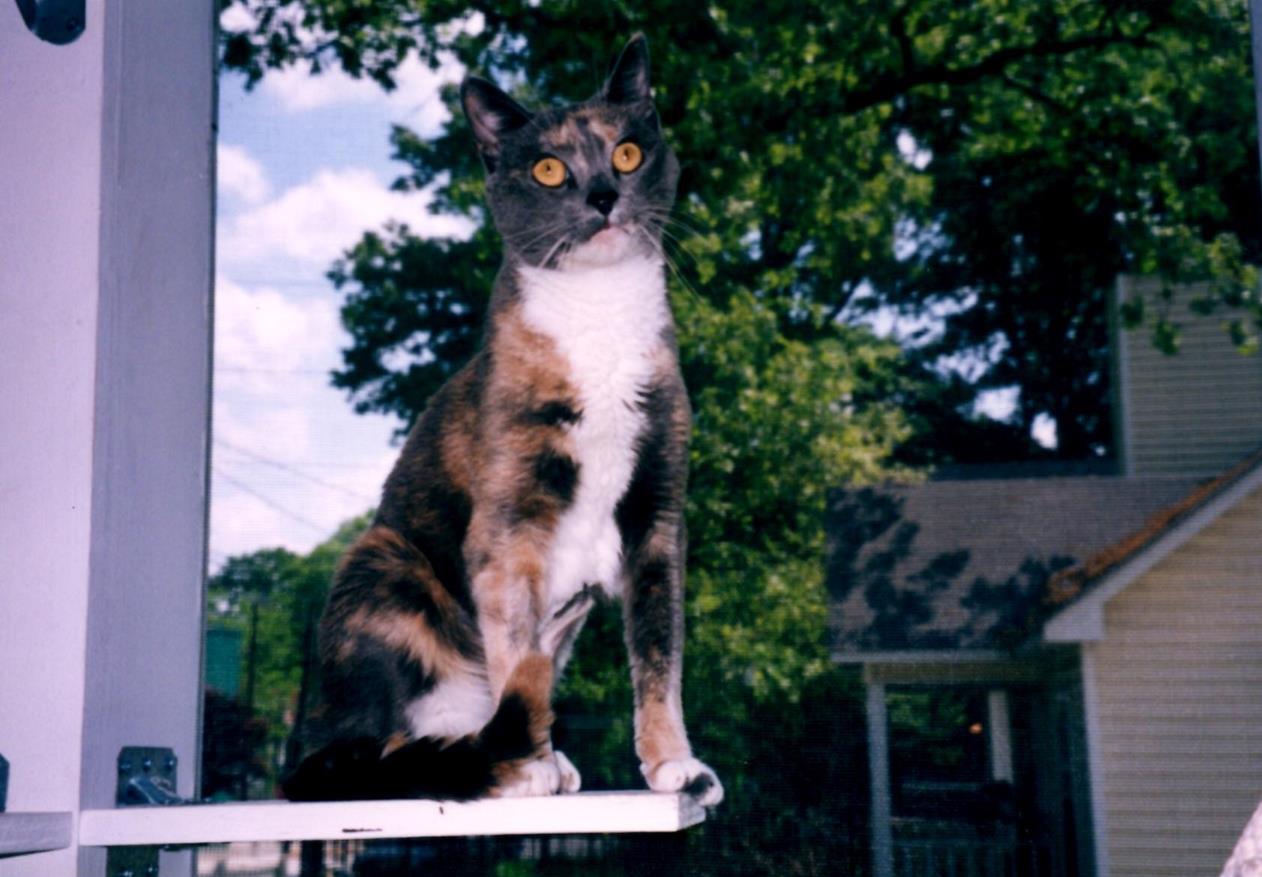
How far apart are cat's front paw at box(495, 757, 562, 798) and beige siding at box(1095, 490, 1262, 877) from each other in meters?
0.68

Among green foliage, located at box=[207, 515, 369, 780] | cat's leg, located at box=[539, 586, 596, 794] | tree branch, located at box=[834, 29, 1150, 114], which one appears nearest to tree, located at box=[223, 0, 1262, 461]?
tree branch, located at box=[834, 29, 1150, 114]

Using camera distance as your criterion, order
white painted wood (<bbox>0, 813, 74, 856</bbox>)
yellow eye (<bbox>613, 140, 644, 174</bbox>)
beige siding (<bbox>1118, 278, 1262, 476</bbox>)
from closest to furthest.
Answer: white painted wood (<bbox>0, 813, 74, 856</bbox>)
yellow eye (<bbox>613, 140, 644, 174</bbox>)
beige siding (<bbox>1118, 278, 1262, 476</bbox>)

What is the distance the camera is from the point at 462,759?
0.97m

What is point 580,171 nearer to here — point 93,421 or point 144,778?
point 93,421

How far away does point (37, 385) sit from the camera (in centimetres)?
108

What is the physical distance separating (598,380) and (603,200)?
0.59ft

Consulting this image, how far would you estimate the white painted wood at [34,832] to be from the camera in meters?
0.91

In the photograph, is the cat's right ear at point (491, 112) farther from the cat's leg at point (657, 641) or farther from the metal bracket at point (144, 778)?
the metal bracket at point (144, 778)

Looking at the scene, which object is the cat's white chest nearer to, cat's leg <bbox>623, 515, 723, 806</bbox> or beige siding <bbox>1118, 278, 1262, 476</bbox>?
cat's leg <bbox>623, 515, 723, 806</bbox>

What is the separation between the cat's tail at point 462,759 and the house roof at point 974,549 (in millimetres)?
499

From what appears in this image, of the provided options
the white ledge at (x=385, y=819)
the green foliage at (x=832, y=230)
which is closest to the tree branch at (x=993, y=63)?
the green foliage at (x=832, y=230)

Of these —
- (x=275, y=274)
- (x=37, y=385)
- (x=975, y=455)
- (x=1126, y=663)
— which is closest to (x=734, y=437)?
(x=975, y=455)

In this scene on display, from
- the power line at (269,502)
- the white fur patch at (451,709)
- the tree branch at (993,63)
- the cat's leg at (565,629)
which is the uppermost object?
the tree branch at (993,63)

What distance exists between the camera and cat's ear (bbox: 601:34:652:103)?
1.19 metres
